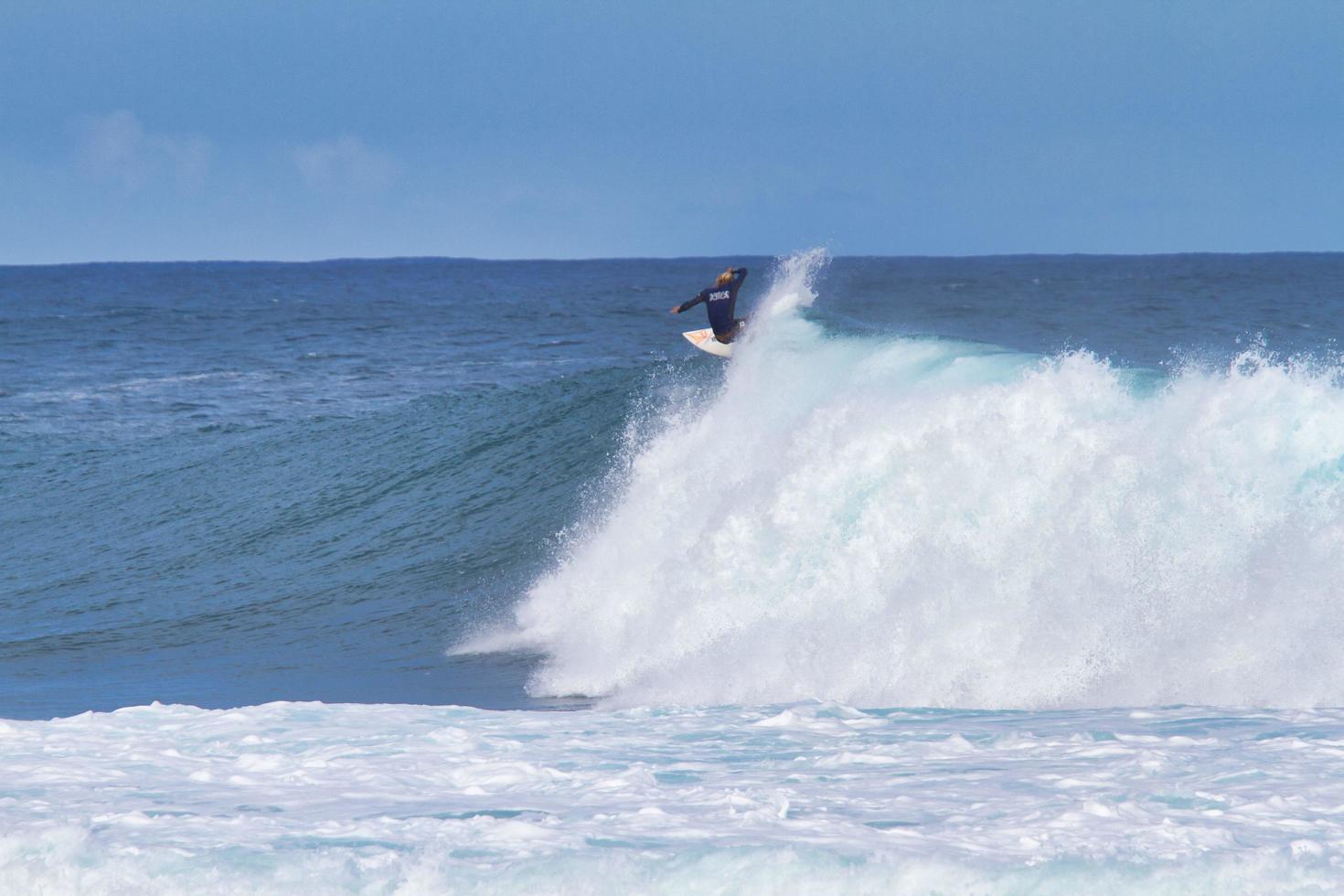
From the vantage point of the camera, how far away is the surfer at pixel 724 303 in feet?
49.1

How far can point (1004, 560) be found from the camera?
28.1 feet

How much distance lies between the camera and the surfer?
14969mm

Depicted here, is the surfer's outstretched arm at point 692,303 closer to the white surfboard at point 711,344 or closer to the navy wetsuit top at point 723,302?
the navy wetsuit top at point 723,302

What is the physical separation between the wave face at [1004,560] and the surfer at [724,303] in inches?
159

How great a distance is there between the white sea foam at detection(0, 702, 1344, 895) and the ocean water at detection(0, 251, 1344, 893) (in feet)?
0.07

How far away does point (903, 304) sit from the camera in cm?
4756

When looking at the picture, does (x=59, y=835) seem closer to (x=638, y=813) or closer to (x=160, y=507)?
(x=638, y=813)

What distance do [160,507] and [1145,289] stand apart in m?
47.3

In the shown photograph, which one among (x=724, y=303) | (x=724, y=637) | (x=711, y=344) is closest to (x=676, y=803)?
(x=724, y=637)

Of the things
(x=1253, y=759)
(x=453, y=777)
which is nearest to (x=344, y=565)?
(x=453, y=777)

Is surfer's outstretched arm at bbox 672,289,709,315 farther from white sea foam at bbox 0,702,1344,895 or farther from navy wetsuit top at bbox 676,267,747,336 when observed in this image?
white sea foam at bbox 0,702,1344,895

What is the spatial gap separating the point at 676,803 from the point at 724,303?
10479 millimetres

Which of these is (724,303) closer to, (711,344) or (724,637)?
(711,344)

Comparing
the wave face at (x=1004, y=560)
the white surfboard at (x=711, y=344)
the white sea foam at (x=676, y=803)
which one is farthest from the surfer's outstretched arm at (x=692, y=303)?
the white sea foam at (x=676, y=803)
